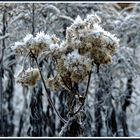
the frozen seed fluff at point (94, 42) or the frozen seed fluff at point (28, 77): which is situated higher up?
the frozen seed fluff at point (94, 42)

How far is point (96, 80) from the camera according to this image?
5.56m

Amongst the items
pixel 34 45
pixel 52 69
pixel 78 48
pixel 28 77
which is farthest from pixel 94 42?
pixel 52 69

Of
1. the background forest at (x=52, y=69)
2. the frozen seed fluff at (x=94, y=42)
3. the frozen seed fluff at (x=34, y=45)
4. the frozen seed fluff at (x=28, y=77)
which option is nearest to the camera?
the frozen seed fluff at (x=94, y=42)

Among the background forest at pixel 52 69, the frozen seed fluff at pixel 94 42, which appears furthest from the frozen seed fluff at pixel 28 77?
the background forest at pixel 52 69

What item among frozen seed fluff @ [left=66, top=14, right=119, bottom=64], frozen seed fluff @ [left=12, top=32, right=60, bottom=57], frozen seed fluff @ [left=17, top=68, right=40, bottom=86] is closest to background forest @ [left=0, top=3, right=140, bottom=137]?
frozen seed fluff @ [left=17, top=68, right=40, bottom=86]

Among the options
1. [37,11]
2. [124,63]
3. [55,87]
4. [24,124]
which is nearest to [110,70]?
[124,63]

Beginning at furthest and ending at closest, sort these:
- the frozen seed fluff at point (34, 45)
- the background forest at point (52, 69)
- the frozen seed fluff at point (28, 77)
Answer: the background forest at point (52, 69)
the frozen seed fluff at point (28, 77)
the frozen seed fluff at point (34, 45)

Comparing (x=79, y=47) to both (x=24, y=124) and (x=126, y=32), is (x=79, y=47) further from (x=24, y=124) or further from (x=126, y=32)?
(x=24, y=124)

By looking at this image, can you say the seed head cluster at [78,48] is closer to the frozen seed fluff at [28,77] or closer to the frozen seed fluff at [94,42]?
the frozen seed fluff at [94,42]

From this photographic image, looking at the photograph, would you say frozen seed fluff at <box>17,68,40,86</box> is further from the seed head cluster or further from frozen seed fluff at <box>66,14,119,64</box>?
frozen seed fluff at <box>66,14,119,64</box>

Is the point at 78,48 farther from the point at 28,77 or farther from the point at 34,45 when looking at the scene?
the point at 28,77

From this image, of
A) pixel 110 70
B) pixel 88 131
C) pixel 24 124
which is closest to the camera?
pixel 88 131

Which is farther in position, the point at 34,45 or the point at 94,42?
the point at 34,45

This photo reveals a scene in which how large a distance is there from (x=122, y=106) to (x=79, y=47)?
319cm
